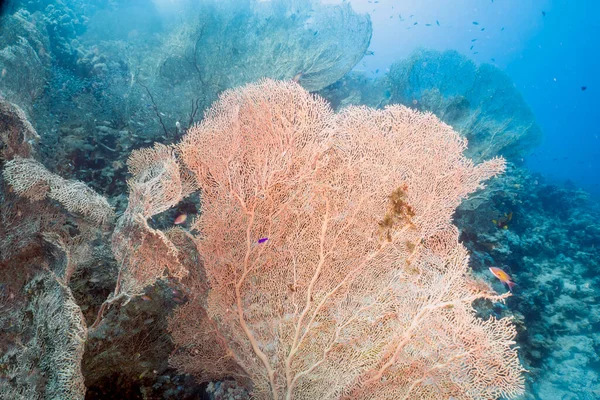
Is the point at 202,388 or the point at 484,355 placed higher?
the point at 484,355

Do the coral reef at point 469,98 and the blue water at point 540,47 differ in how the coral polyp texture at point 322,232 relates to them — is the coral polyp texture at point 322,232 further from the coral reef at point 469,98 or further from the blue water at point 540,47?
the blue water at point 540,47

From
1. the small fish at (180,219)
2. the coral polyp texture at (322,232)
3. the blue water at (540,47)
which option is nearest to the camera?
the coral polyp texture at (322,232)

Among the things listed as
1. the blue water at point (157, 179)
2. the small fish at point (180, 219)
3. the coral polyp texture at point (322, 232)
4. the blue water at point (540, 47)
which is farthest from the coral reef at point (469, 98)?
the blue water at point (540, 47)

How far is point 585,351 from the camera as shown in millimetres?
7840

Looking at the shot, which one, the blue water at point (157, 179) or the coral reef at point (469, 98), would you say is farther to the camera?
the coral reef at point (469, 98)

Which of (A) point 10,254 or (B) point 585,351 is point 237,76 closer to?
(A) point 10,254

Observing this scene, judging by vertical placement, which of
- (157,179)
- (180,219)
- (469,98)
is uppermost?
(469,98)

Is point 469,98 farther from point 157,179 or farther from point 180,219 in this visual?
point 157,179

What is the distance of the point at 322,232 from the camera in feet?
10.5

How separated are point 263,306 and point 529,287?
899cm

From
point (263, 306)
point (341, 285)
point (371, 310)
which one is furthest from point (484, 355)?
point (263, 306)

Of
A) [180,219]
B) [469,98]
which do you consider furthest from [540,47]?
[180,219]

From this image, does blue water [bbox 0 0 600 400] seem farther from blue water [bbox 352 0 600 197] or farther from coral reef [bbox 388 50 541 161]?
blue water [bbox 352 0 600 197]

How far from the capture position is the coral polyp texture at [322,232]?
3.04m
